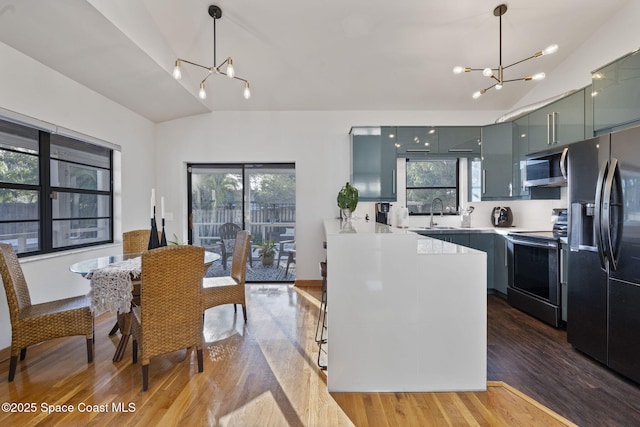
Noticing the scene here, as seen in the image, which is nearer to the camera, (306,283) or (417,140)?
(417,140)

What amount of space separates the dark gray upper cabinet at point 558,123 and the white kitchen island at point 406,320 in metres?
2.08

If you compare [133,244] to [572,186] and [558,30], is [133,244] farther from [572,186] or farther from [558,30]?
[558,30]

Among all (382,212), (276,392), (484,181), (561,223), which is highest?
(484,181)

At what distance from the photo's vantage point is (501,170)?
3.91 meters

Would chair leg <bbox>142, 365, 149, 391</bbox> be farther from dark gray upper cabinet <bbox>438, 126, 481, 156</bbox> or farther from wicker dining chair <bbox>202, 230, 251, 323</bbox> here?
dark gray upper cabinet <bbox>438, 126, 481, 156</bbox>

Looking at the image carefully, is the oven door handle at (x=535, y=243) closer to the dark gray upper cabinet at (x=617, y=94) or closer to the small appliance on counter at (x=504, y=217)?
the small appliance on counter at (x=504, y=217)

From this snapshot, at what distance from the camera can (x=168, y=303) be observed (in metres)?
1.98

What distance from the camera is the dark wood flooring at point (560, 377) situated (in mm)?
1741

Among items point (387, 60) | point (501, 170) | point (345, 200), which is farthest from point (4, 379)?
point (501, 170)

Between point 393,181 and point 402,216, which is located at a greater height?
point 393,181

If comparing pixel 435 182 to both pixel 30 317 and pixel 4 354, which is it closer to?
pixel 30 317

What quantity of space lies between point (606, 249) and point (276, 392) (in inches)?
97.4

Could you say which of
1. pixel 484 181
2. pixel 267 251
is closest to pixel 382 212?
pixel 484 181

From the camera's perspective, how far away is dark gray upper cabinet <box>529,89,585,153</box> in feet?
9.35
